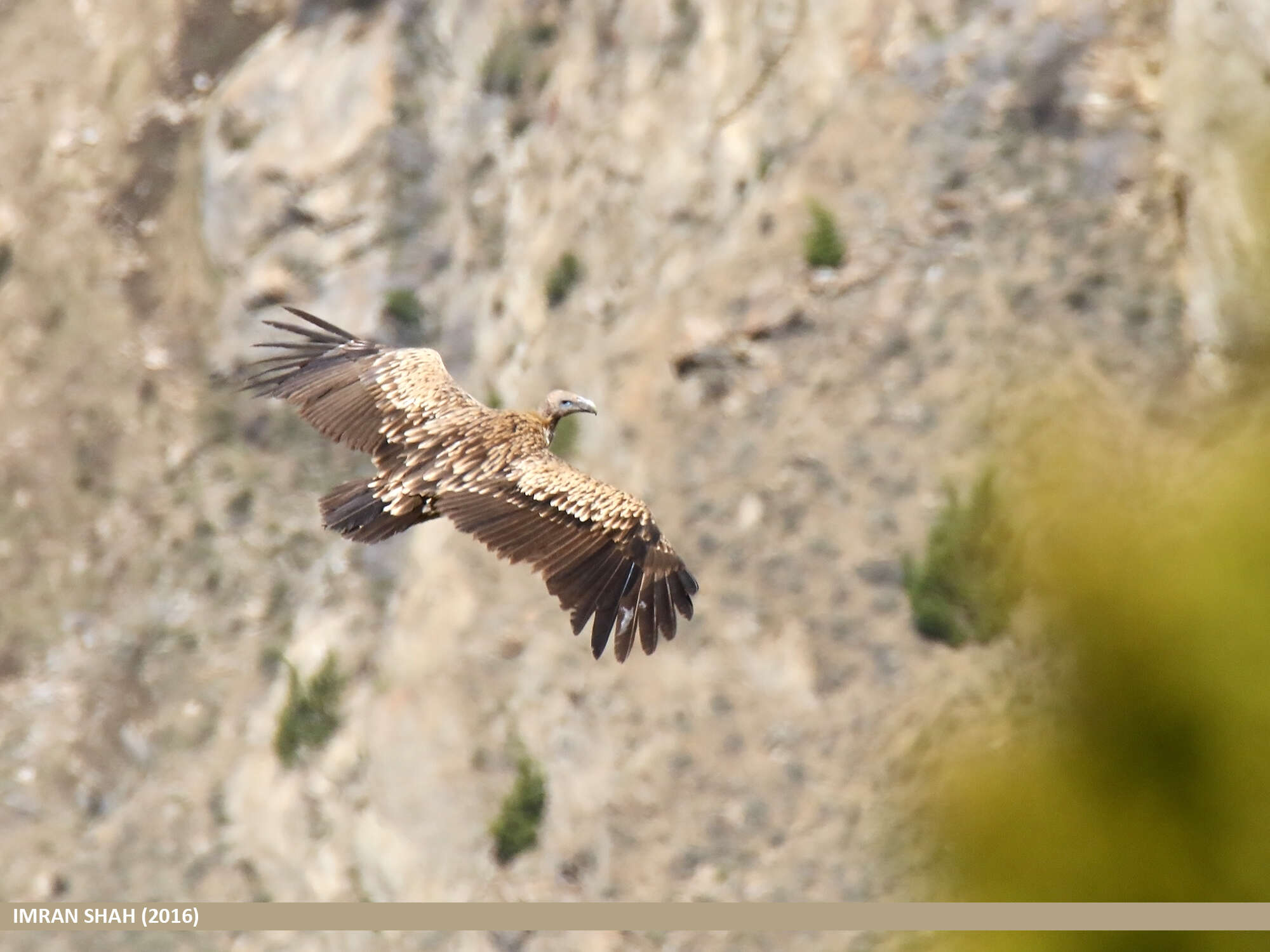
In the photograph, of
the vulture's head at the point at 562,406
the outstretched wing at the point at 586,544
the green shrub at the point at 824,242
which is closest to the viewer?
the outstretched wing at the point at 586,544

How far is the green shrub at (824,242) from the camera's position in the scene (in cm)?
2884

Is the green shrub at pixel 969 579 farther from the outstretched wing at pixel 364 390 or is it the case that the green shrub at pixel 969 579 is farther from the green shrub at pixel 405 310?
the green shrub at pixel 405 310

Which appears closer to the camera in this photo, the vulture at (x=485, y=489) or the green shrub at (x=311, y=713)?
the vulture at (x=485, y=489)

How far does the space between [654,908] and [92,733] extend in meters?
16.4

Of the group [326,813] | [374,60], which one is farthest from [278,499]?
[374,60]

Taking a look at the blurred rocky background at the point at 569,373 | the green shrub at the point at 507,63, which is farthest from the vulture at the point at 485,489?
the green shrub at the point at 507,63

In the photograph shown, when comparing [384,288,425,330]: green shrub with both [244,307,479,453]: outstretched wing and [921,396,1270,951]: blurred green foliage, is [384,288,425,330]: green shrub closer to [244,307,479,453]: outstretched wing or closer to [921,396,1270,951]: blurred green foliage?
[244,307,479,453]: outstretched wing

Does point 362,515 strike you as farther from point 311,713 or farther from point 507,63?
point 507,63

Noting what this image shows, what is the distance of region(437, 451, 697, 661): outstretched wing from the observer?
13.0 meters

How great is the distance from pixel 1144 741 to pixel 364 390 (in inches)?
308

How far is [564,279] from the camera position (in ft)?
109

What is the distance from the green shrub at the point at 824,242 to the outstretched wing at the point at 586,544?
1571 centimetres

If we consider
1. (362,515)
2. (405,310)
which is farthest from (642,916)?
(405,310)

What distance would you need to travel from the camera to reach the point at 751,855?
84.3ft
